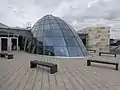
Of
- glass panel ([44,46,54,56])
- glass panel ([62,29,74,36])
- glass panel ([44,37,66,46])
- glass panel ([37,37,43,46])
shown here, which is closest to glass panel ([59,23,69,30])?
glass panel ([62,29,74,36])

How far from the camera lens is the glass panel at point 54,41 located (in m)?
17.8

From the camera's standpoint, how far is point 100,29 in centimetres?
3406

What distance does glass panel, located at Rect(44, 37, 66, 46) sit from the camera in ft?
58.5

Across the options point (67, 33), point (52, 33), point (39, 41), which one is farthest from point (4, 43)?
point (67, 33)

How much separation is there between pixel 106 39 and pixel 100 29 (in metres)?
2.55

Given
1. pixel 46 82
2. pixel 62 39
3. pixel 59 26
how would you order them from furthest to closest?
pixel 59 26 → pixel 62 39 → pixel 46 82

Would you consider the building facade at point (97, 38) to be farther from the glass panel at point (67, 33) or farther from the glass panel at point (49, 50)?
the glass panel at point (49, 50)

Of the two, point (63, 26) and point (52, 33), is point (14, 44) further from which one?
point (63, 26)

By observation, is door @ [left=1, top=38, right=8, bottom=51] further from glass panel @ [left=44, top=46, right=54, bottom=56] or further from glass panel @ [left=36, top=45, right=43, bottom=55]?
glass panel @ [left=44, top=46, right=54, bottom=56]

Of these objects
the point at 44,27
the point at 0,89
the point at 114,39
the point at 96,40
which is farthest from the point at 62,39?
the point at 114,39

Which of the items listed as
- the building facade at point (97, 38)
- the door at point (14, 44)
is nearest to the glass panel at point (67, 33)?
the door at point (14, 44)

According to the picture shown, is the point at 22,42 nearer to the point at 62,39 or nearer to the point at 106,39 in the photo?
the point at 62,39

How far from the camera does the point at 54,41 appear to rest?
18172 mm

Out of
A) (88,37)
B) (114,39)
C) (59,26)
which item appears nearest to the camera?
(59,26)
